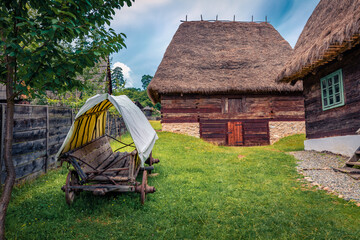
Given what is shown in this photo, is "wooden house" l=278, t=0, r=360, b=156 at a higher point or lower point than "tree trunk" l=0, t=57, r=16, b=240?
higher

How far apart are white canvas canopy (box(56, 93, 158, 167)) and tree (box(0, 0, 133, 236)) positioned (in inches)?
37.0

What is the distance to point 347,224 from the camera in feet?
10.2

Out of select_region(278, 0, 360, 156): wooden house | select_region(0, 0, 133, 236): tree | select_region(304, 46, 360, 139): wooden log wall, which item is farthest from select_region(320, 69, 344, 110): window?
select_region(0, 0, 133, 236): tree

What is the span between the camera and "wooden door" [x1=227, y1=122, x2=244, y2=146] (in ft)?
Answer: 45.8

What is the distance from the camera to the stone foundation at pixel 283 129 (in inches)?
561

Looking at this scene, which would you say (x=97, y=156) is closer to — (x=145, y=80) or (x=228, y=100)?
(x=228, y=100)

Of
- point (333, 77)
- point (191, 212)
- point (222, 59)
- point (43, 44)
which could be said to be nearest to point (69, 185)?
point (191, 212)

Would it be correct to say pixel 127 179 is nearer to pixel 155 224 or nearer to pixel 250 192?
pixel 155 224

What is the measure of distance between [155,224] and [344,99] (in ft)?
24.2

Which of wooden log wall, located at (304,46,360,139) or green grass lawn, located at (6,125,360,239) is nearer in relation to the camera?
green grass lawn, located at (6,125,360,239)

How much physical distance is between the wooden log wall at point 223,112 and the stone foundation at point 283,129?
41 centimetres

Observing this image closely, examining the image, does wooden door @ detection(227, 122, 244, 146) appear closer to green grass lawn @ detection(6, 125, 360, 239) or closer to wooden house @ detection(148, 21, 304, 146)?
wooden house @ detection(148, 21, 304, 146)

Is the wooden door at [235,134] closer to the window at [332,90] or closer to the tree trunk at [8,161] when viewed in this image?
the window at [332,90]

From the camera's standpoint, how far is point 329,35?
262 inches
